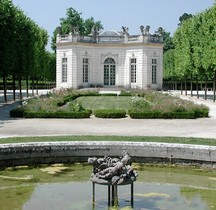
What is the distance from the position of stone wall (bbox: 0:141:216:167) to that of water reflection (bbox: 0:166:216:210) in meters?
0.50

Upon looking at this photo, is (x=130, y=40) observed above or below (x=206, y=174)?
above

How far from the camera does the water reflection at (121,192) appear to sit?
10.8 meters

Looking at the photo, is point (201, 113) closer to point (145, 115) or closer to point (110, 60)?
Result: point (145, 115)

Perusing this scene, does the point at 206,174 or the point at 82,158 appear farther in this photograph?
the point at 82,158

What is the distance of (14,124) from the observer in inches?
→ 926

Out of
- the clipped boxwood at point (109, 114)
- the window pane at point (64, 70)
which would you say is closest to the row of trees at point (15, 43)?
the clipped boxwood at point (109, 114)

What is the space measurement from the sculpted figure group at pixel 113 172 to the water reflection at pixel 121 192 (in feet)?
2.40

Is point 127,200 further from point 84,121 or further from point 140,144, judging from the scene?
point 84,121

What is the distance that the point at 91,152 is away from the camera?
49.2 ft

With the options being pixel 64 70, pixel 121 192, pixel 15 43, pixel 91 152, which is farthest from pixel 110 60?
pixel 121 192

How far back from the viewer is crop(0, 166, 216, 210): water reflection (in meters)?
10.8

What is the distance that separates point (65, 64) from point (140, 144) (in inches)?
1694

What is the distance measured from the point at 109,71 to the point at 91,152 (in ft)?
143

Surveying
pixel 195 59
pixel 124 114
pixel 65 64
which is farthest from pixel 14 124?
pixel 65 64
